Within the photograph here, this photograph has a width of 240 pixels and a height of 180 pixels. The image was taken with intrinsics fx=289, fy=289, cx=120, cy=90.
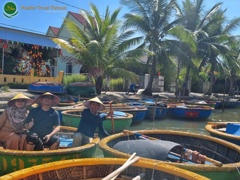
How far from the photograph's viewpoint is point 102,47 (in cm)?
1752

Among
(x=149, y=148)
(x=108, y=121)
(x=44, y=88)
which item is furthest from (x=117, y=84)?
(x=149, y=148)

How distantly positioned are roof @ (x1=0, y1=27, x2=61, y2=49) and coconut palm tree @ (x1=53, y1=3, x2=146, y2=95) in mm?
1451

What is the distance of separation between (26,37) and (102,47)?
493 cm

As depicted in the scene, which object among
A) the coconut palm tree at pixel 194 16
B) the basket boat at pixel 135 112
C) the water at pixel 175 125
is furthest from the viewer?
the coconut palm tree at pixel 194 16

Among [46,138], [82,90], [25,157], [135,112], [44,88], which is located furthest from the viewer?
[82,90]

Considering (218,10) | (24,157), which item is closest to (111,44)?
(218,10)

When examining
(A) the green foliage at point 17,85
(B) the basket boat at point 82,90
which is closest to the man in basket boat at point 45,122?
(B) the basket boat at point 82,90

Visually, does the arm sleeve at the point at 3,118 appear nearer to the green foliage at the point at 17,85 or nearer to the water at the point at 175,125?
the water at the point at 175,125

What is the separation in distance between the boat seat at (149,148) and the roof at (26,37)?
14415 mm

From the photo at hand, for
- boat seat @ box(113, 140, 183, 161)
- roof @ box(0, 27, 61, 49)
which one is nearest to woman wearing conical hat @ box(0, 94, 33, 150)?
boat seat @ box(113, 140, 183, 161)

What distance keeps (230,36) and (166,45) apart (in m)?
9.65

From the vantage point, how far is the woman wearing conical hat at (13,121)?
4.85 m

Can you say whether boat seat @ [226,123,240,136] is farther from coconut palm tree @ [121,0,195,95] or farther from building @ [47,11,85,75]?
building @ [47,11,85,75]

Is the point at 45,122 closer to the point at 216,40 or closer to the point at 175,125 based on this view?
the point at 175,125
